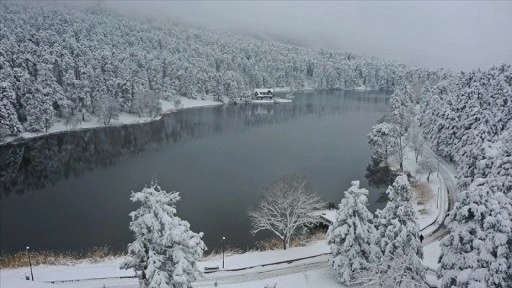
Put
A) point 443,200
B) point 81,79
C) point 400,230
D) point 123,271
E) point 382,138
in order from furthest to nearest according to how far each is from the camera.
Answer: point 81,79, point 382,138, point 443,200, point 123,271, point 400,230

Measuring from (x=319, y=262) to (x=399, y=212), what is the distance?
10525mm

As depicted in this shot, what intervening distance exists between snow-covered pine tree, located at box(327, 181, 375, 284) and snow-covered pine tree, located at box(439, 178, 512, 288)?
8953 millimetres

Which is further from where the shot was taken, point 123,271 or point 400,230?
point 123,271

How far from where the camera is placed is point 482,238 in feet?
74.3

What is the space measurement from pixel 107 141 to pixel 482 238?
275 feet

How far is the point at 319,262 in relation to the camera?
123 feet

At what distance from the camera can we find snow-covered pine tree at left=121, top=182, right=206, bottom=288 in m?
22.4

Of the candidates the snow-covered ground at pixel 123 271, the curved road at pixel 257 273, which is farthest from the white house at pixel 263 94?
the curved road at pixel 257 273

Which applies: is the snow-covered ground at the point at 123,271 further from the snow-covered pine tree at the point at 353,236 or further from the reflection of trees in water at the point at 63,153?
the reflection of trees in water at the point at 63,153

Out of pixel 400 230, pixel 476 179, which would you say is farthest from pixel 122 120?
pixel 476 179

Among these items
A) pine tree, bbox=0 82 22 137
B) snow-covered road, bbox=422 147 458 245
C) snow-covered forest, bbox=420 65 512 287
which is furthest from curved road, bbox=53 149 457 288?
pine tree, bbox=0 82 22 137

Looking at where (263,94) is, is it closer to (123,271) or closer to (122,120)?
(122,120)

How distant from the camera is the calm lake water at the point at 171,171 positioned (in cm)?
5009

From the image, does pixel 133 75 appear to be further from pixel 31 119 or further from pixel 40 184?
pixel 40 184
